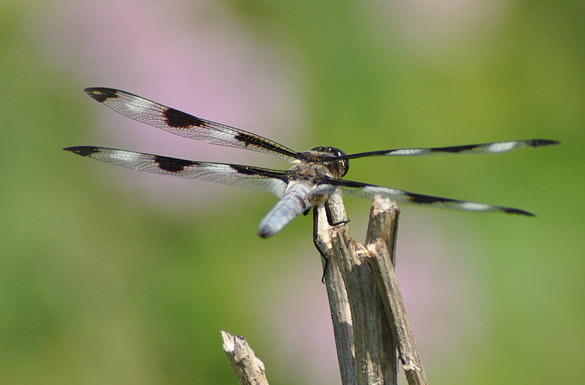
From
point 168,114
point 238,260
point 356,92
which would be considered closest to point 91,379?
point 238,260

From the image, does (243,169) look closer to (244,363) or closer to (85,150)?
(85,150)

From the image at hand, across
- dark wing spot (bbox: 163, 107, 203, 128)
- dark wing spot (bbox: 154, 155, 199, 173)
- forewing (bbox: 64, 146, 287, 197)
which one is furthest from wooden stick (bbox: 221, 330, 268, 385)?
dark wing spot (bbox: 163, 107, 203, 128)

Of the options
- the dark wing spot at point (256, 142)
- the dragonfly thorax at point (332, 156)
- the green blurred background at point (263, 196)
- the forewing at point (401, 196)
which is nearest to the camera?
the forewing at point (401, 196)

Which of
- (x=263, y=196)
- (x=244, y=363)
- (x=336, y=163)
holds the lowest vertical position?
(x=244, y=363)

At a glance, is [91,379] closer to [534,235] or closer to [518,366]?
[518,366]

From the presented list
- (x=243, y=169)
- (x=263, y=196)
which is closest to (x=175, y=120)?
(x=243, y=169)

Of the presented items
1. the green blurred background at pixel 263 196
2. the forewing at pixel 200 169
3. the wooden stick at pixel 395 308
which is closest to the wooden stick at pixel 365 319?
the wooden stick at pixel 395 308

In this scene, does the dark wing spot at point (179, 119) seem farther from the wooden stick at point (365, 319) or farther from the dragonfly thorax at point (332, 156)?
the wooden stick at point (365, 319)

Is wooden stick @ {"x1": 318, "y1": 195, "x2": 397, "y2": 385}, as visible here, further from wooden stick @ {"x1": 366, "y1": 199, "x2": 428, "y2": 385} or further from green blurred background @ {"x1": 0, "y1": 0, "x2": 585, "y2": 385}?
green blurred background @ {"x1": 0, "y1": 0, "x2": 585, "y2": 385}

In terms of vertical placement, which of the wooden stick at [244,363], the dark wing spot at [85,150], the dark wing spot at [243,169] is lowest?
→ the wooden stick at [244,363]
